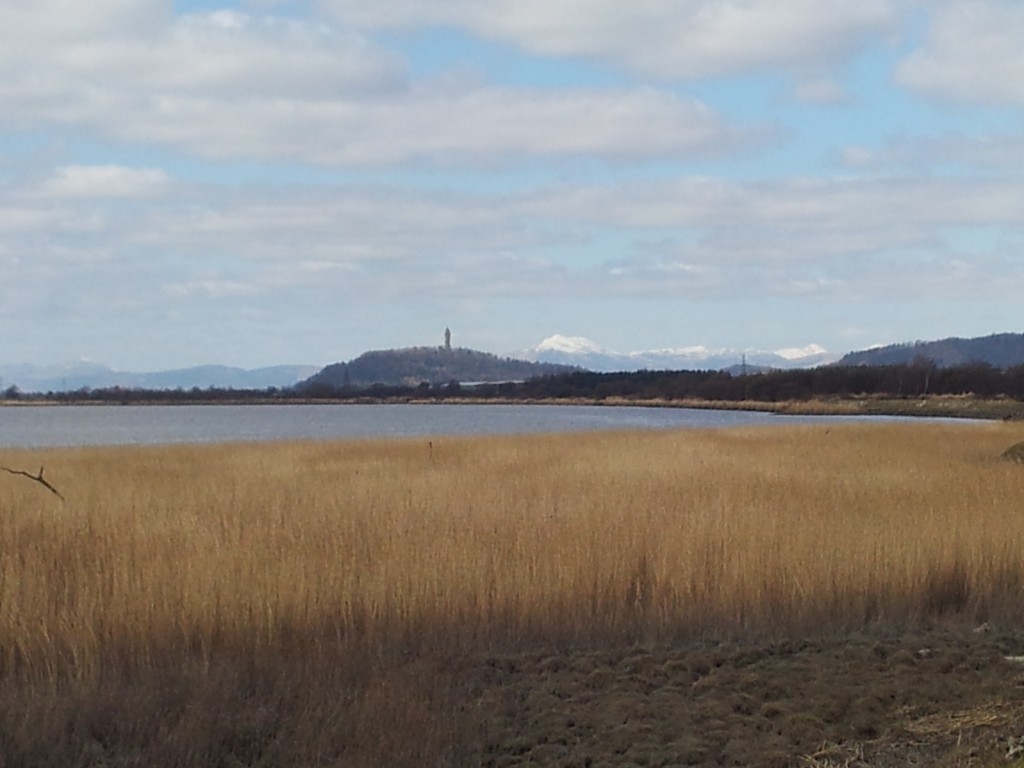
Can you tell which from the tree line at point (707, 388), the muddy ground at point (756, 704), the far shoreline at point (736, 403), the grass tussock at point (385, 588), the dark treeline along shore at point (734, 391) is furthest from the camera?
the tree line at point (707, 388)

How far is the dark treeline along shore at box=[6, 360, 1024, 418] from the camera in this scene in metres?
83.8

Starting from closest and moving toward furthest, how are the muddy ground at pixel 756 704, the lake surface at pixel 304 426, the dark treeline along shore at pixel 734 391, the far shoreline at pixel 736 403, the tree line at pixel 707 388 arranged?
1. the muddy ground at pixel 756 704
2. the lake surface at pixel 304 426
3. the far shoreline at pixel 736 403
4. the dark treeline along shore at pixel 734 391
5. the tree line at pixel 707 388

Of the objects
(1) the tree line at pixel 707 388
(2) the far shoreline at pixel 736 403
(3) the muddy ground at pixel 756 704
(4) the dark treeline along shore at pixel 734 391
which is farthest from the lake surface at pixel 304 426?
(3) the muddy ground at pixel 756 704

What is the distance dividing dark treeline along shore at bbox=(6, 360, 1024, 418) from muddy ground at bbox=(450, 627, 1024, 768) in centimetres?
5477

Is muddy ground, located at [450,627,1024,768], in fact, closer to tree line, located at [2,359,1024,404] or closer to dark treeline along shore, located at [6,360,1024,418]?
dark treeline along shore, located at [6,360,1024,418]

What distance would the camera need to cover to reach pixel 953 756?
4.82 metres

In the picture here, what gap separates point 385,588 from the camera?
332 inches

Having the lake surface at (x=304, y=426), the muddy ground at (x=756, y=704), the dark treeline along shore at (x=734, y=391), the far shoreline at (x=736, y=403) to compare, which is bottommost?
the muddy ground at (x=756, y=704)

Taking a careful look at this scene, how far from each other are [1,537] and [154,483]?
5629 millimetres

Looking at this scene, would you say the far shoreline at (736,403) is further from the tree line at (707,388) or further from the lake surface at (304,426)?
the lake surface at (304,426)

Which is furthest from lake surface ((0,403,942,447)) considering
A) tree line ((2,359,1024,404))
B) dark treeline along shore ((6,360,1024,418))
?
tree line ((2,359,1024,404))

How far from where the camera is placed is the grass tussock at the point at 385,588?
5.59 m

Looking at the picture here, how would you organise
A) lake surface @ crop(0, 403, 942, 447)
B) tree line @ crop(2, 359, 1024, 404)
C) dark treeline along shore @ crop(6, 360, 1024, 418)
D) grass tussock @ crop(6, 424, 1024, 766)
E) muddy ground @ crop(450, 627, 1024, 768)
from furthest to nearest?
tree line @ crop(2, 359, 1024, 404), dark treeline along shore @ crop(6, 360, 1024, 418), lake surface @ crop(0, 403, 942, 447), grass tussock @ crop(6, 424, 1024, 766), muddy ground @ crop(450, 627, 1024, 768)

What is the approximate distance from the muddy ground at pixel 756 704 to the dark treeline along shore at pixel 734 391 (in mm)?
54771
